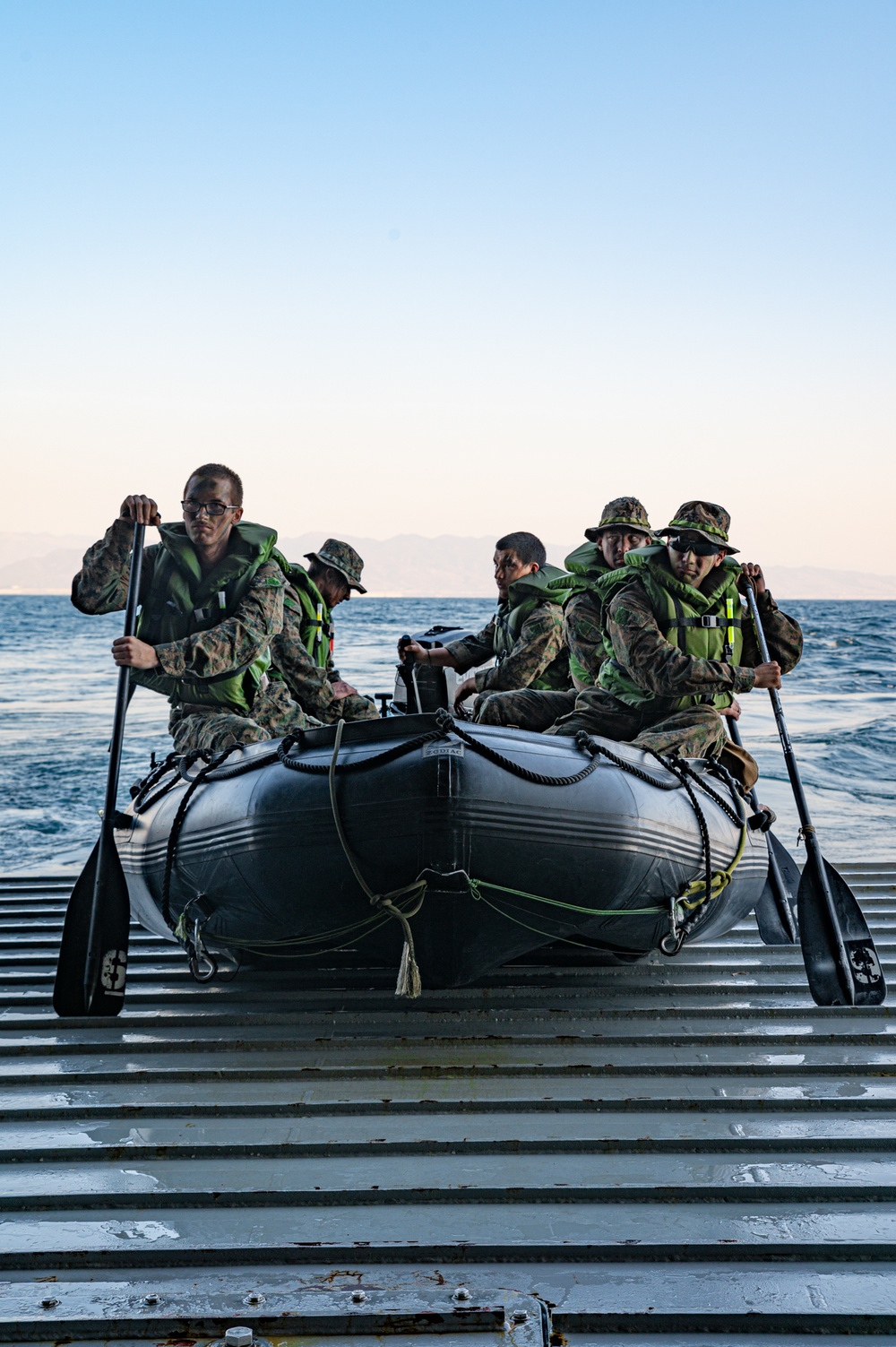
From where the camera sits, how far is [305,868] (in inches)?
124

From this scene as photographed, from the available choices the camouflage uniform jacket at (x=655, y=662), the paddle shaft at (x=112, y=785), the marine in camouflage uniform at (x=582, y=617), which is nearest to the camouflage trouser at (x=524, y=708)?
the marine in camouflage uniform at (x=582, y=617)

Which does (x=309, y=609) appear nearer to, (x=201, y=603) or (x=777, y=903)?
(x=201, y=603)

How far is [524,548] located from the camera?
540 cm

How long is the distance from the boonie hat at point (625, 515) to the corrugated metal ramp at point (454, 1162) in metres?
2.42

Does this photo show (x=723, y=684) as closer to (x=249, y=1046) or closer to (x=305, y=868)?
(x=305, y=868)

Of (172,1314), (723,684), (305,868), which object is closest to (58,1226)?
(172,1314)

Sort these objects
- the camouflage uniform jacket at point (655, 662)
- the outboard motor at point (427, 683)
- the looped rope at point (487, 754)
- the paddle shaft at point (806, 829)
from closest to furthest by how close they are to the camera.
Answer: the looped rope at point (487, 754) → the paddle shaft at point (806, 829) → the camouflage uniform jacket at point (655, 662) → the outboard motor at point (427, 683)

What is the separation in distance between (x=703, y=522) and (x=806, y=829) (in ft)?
3.93

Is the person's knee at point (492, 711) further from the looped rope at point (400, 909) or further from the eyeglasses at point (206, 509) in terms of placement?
the looped rope at point (400, 909)

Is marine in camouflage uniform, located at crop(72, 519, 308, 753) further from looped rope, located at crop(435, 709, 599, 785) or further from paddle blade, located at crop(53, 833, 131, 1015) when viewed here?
looped rope, located at crop(435, 709, 599, 785)

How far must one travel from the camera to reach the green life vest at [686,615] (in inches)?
171

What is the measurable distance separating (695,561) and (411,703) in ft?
6.00

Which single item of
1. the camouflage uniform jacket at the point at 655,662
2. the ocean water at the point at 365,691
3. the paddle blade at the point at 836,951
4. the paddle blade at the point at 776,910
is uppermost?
the camouflage uniform jacket at the point at 655,662

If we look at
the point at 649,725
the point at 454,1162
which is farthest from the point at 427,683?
the point at 454,1162
